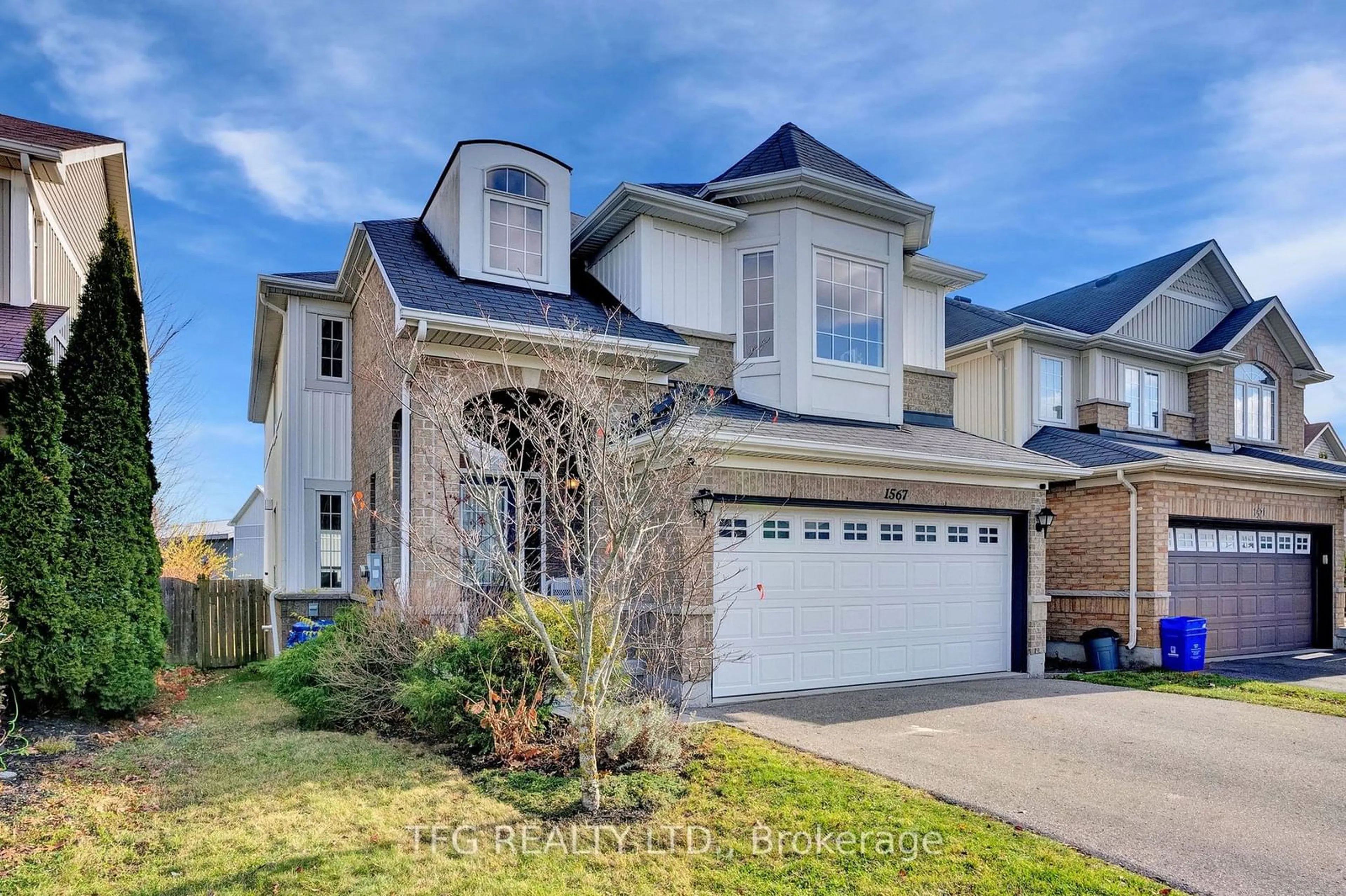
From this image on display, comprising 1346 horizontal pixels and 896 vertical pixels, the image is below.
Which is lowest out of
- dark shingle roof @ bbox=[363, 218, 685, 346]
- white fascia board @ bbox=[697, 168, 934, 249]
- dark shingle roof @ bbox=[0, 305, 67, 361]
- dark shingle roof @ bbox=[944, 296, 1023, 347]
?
dark shingle roof @ bbox=[0, 305, 67, 361]

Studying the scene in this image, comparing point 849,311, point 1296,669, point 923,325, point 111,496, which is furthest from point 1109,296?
point 111,496

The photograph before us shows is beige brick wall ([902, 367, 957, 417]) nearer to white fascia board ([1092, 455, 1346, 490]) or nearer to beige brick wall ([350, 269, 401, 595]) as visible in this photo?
white fascia board ([1092, 455, 1346, 490])

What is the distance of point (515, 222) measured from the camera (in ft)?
36.0

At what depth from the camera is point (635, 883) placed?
4.26 m

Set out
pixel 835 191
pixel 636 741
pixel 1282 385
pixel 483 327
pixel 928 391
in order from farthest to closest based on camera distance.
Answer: pixel 1282 385 < pixel 928 391 < pixel 835 191 < pixel 483 327 < pixel 636 741

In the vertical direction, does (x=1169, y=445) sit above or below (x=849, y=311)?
below

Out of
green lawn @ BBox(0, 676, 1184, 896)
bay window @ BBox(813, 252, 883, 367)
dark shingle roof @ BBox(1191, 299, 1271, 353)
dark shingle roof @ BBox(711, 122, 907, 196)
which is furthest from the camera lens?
dark shingle roof @ BBox(1191, 299, 1271, 353)

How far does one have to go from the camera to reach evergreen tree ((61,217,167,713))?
7.92 meters

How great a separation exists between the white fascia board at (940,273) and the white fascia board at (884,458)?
3.97m

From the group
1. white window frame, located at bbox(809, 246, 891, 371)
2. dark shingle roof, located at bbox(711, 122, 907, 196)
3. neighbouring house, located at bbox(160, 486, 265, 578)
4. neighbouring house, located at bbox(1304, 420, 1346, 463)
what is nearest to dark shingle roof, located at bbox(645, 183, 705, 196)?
dark shingle roof, located at bbox(711, 122, 907, 196)

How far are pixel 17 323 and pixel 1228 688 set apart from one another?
15.3 meters

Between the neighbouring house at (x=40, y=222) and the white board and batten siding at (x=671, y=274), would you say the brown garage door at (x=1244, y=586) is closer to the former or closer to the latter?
the white board and batten siding at (x=671, y=274)

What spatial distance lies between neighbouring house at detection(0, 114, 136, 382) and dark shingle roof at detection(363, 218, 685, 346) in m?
3.25

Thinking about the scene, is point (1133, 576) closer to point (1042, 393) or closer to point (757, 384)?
point (1042, 393)
